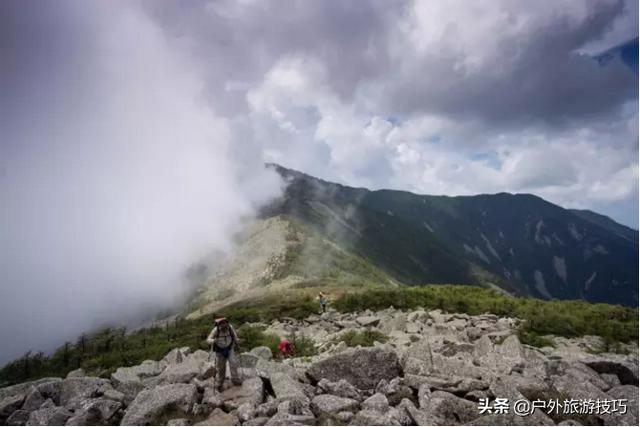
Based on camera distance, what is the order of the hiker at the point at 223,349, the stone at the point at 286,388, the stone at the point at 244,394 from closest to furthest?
the stone at the point at 286,388, the stone at the point at 244,394, the hiker at the point at 223,349

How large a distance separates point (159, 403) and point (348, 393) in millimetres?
5099

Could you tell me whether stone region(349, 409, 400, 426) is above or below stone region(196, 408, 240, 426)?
below

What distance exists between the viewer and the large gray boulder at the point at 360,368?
13414 millimetres

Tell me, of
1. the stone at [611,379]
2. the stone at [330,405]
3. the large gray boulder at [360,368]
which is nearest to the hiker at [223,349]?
the large gray boulder at [360,368]

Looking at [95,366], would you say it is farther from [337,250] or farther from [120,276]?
[120,276]

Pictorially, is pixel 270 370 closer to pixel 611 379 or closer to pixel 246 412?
pixel 246 412

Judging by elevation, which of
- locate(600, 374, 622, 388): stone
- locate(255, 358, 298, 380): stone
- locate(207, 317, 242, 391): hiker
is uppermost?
locate(207, 317, 242, 391): hiker

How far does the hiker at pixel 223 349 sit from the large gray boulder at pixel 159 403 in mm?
1263

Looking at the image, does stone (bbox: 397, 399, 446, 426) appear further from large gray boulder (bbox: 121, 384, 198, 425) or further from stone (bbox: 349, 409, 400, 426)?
large gray boulder (bbox: 121, 384, 198, 425)

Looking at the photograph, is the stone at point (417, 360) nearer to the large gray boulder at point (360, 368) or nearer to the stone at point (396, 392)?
the large gray boulder at point (360, 368)

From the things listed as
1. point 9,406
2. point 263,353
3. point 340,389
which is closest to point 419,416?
point 340,389

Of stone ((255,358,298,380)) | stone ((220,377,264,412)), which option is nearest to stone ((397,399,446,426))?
stone ((220,377,264,412))

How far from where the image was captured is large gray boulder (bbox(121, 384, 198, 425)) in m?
11.1

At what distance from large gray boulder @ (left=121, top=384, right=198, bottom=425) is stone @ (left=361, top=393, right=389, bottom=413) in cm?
468
